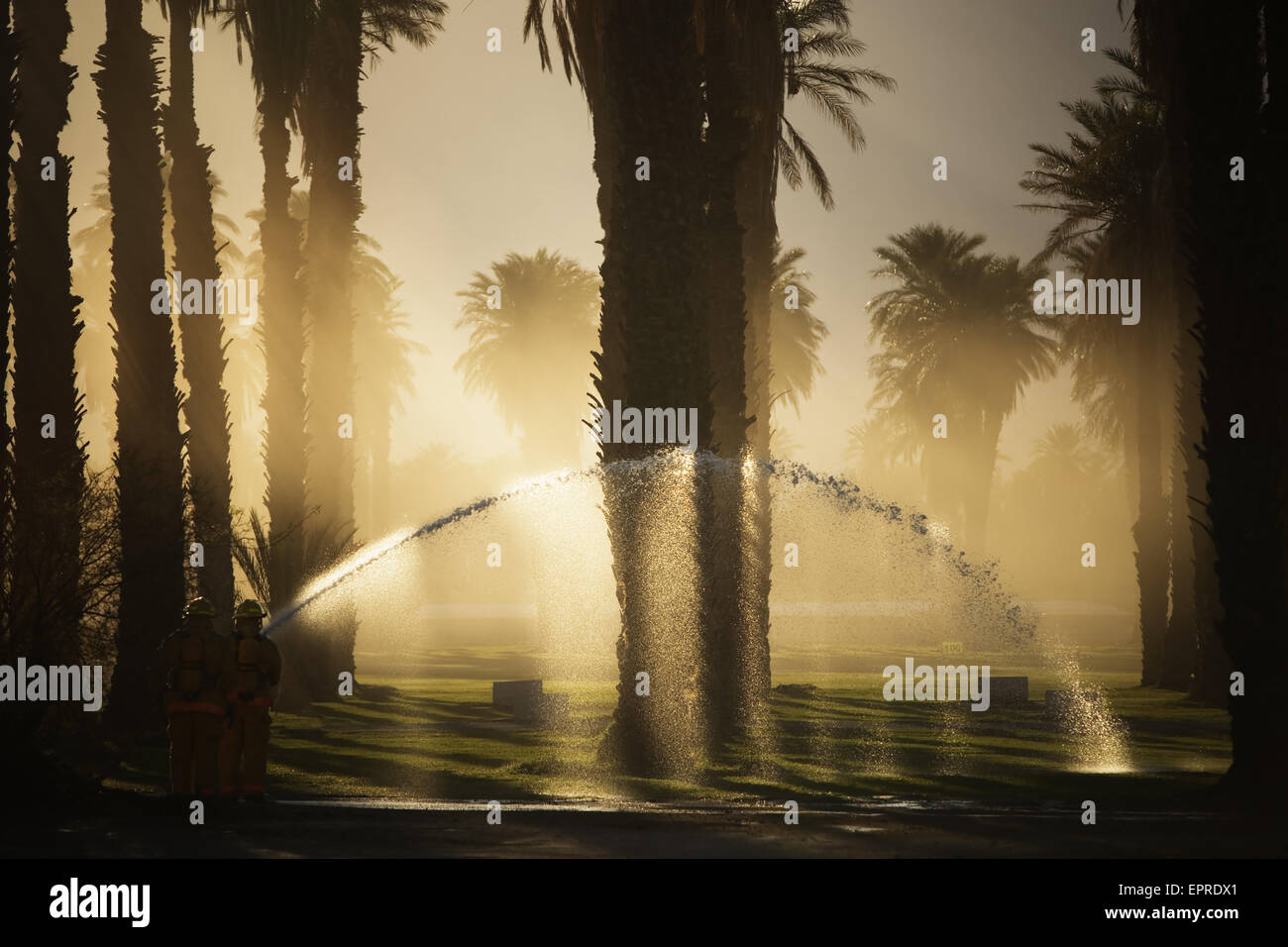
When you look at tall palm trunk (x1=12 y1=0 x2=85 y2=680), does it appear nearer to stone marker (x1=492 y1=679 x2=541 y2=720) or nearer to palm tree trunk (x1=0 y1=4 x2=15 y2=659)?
palm tree trunk (x1=0 y1=4 x2=15 y2=659)

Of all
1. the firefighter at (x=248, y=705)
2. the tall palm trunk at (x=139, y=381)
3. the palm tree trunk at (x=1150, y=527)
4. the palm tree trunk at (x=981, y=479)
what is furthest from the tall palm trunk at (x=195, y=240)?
the palm tree trunk at (x=981, y=479)

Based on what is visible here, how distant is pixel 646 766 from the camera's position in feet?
48.7

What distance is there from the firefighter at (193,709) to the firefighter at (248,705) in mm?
98

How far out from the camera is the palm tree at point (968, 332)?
2170 inches

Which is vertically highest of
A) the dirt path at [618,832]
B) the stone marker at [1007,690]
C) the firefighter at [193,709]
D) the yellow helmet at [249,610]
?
the yellow helmet at [249,610]

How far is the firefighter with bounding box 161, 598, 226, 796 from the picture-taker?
1192 cm

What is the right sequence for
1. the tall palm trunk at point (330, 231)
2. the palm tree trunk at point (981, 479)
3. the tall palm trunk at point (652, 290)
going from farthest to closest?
the palm tree trunk at point (981, 479) → the tall palm trunk at point (330, 231) → the tall palm trunk at point (652, 290)

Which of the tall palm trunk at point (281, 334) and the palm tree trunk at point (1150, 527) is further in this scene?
the palm tree trunk at point (1150, 527)

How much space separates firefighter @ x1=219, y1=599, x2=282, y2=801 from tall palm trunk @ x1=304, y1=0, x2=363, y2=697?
15793 millimetres

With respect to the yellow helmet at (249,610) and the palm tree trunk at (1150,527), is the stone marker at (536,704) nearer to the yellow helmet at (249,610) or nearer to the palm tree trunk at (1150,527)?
the yellow helmet at (249,610)

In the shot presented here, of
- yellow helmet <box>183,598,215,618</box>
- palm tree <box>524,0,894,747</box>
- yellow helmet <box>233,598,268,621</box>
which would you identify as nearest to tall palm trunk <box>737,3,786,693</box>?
palm tree <box>524,0,894,747</box>

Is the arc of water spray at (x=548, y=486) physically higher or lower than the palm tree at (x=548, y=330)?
lower
